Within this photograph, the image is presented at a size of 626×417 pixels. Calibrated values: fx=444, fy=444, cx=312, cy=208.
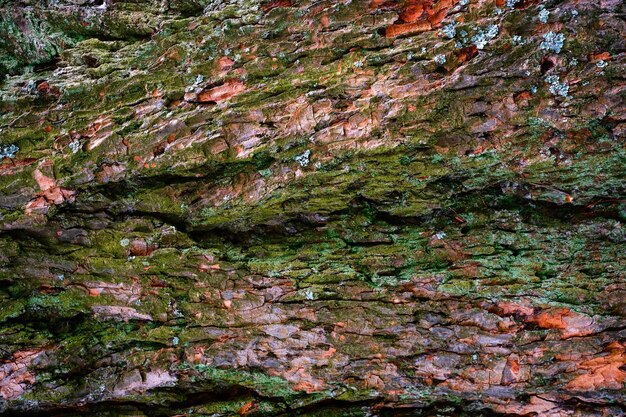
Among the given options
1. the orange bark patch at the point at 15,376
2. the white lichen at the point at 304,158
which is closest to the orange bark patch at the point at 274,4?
the white lichen at the point at 304,158

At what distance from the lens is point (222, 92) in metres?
8.05

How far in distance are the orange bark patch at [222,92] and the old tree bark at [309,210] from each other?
4cm

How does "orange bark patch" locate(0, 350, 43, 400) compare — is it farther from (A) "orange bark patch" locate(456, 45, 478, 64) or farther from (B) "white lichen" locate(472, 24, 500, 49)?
(B) "white lichen" locate(472, 24, 500, 49)

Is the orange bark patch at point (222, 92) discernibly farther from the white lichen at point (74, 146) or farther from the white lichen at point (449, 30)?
the white lichen at point (449, 30)

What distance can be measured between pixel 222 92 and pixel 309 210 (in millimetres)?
2692

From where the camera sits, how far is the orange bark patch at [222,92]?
7.99m

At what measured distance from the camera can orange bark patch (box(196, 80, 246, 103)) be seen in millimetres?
7992

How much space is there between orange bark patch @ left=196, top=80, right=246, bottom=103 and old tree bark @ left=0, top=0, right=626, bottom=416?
0.04m

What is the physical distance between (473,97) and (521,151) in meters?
1.15

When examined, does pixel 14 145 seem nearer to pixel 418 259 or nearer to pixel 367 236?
pixel 367 236

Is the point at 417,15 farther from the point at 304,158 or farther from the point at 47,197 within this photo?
the point at 47,197

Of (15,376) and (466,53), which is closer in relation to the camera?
(466,53)

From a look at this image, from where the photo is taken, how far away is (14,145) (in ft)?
27.1

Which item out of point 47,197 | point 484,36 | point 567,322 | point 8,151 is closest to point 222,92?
point 47,197
